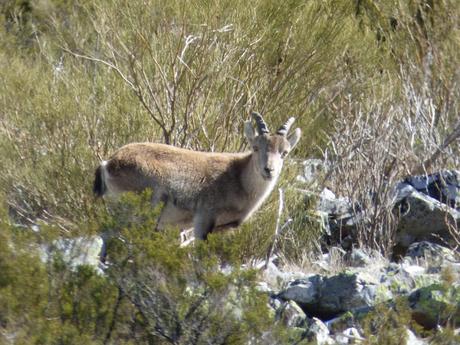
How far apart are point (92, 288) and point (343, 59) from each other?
878 cm

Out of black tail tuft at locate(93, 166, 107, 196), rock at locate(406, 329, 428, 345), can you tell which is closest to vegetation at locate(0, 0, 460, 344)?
black tail tuft at locate(93, 166, 107, 196)

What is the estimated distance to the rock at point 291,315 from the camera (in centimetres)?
797

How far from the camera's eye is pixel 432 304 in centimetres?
809

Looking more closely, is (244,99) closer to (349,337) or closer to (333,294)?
(333,294)

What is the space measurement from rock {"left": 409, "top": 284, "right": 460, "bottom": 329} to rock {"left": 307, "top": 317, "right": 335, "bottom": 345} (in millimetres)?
686

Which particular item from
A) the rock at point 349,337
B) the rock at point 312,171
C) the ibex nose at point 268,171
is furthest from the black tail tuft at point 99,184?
the rock at point 312,171

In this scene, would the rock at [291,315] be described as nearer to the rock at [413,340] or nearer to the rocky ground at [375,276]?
the rocky ground at [375,276]

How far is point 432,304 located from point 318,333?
3.22ft

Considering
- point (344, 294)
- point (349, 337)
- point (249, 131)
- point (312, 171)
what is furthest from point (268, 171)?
point (312, 171)

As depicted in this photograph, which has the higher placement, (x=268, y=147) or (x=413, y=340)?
(x=268, y=147)

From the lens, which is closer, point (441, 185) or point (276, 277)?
point (276, 277)

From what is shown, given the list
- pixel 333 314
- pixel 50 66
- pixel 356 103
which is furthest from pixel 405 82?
pixel 333 314

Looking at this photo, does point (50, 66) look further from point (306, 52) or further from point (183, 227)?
point (183, 227)

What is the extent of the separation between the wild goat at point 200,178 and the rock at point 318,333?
2.23 metres
